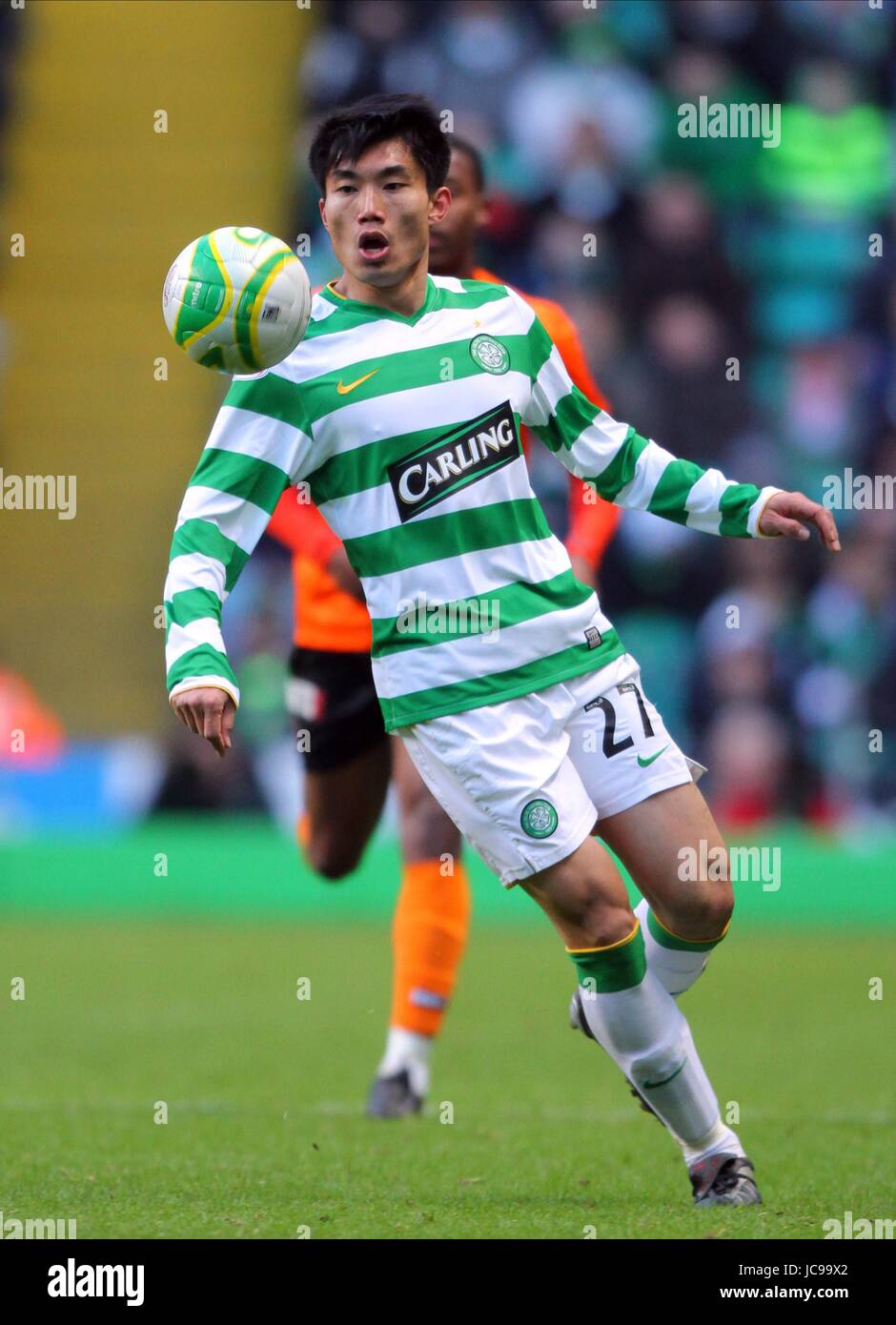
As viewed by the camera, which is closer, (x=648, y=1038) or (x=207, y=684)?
(x=207, y=684)

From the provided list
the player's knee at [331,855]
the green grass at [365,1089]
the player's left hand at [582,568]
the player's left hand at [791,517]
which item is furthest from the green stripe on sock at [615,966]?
the player's knee at [331,855]

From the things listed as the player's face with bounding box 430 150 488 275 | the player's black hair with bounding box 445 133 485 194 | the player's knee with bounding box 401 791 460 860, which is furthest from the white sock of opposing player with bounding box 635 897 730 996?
the player's black hair with bounding box 445 133 485 194

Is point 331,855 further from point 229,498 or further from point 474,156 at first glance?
point 229,498

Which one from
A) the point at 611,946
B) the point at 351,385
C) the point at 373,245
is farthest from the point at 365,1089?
the point at 373,245

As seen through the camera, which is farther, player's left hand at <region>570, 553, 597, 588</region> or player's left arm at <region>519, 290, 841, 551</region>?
player's left hand at <region>570, 553, 597, 588</region>

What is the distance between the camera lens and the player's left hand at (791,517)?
425 cm

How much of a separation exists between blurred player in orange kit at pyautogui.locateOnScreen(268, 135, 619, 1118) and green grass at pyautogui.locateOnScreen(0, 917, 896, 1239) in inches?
12.2

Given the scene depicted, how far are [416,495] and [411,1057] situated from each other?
90.2 inches

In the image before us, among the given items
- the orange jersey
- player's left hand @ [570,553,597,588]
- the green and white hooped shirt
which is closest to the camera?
the green and white hooped shirt

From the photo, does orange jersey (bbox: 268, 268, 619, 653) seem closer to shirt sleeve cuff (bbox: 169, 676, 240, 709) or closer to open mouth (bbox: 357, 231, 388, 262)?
open mouth (bbox: 357, 231, 388, 262)

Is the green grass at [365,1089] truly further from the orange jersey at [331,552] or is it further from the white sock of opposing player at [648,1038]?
the orange jersey at [331,552]

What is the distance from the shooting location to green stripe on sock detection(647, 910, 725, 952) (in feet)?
14.4

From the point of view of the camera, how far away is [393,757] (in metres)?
6.17
